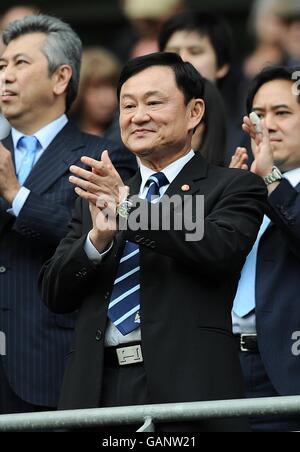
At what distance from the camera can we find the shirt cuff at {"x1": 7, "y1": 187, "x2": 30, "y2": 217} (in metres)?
5.82

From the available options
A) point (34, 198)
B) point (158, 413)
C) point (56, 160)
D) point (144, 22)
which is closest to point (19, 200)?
point (34, 198)

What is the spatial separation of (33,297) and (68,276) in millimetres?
855

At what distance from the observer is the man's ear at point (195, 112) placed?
5469mm

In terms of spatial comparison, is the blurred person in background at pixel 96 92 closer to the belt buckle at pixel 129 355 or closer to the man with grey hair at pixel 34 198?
the man with grey hair at pixel 34 198

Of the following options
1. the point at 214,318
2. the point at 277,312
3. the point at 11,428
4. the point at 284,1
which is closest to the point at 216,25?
the point at 284,1

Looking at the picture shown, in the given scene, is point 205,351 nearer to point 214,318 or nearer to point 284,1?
point 214,318

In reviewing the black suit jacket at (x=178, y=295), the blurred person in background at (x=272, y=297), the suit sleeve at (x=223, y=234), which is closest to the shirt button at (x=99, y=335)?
the black suit jacket at (x=178, y=295)

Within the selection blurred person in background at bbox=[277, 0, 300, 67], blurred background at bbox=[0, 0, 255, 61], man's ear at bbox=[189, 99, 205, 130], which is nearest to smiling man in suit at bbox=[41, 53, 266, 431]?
man's ear at bbox=[189, 99, 205, 130]

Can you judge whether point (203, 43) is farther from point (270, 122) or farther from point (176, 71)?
point (176, 71)

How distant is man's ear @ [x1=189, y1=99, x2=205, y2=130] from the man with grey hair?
684mm

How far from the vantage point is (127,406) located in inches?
183

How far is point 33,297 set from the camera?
5906mm

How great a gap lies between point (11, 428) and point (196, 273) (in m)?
0.90

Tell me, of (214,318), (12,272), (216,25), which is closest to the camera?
Answer: (214,318)
